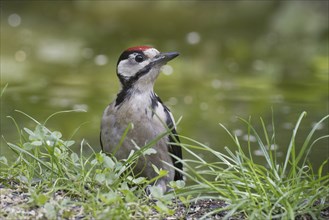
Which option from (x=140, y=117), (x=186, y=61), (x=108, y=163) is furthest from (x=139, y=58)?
(x=186, y=61)

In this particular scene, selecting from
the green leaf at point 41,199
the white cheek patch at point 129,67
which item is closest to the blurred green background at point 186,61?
the white cheek patch at point 129,67

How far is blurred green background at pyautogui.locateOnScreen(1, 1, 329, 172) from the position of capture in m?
9.13

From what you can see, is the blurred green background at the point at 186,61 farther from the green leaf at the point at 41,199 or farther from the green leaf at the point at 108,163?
the green leaf at the point at 41,199

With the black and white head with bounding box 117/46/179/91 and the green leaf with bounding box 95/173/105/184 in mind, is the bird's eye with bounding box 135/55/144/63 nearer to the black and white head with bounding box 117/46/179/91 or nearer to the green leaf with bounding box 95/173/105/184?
the black and white head with bounding box 117/46/179/91

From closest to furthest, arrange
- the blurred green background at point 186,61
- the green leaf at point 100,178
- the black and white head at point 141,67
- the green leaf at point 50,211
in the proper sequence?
the green leaf at point 50,211
the green leaf at point 100,178
the black and white head at point 141,67
the blurred green background at point 186,61

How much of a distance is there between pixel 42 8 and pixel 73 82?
5.42 meters

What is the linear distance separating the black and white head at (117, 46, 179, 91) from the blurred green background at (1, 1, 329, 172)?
5.50ft

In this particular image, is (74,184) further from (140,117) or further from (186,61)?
(186,61)

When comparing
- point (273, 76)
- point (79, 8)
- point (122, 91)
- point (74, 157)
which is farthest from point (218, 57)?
point (74, 157)

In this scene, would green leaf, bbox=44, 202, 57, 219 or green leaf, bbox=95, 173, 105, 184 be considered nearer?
green leaf, bbox=44, 202, 57, 219

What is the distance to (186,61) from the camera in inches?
487

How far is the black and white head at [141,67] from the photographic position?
5766 mm

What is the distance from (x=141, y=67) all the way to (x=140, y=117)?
0.43 meters

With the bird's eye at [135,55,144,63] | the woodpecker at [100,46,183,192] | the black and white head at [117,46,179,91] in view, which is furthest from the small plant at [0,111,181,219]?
the bird's eye at [135,55,144,63]
